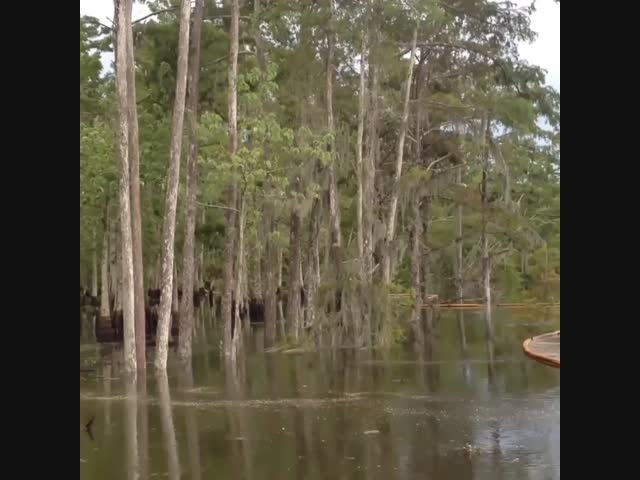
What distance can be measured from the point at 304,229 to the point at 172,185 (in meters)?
12.5

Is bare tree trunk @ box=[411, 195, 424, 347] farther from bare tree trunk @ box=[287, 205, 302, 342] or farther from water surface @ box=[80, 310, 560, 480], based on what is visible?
water surface @ box=[80, 310, 560, 480]

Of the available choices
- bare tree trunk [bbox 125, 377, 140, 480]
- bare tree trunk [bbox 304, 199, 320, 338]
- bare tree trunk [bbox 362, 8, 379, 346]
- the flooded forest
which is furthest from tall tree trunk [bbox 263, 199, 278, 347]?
bare tree trunk [bbox 125, 377, 140, 480]

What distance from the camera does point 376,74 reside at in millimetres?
24734

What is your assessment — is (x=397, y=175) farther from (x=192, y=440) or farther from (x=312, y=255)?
(x=192, y=440)

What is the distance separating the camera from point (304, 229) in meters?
31.2

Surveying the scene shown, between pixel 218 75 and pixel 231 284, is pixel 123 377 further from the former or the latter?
pixel 218 75

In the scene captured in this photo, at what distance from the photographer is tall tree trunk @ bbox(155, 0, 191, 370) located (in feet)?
61.5

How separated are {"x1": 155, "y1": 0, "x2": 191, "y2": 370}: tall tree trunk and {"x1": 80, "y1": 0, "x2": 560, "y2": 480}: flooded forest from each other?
46 mm

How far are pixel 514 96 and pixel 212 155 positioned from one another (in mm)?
10323

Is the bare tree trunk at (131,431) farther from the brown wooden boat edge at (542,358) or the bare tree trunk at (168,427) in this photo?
the brown wooden boat edge at (542,358)

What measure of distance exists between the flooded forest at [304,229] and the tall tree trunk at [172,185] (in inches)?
1.8

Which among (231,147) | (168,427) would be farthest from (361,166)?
(168,427)

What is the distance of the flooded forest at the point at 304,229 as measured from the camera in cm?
1109
